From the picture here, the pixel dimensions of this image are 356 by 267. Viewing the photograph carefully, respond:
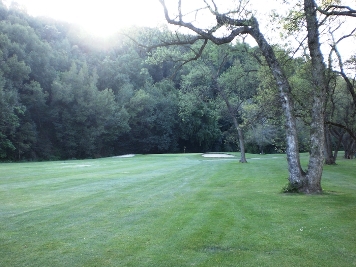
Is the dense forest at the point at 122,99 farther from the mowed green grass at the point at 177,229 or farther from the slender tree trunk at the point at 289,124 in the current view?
the mowed green grass at the point at 177,229

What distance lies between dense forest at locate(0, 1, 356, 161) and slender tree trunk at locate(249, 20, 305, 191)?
93.9 inches

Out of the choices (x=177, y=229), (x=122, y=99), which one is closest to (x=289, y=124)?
(x=177, y=229)

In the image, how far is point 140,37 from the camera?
1303 cm

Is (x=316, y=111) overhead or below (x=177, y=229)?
overhead

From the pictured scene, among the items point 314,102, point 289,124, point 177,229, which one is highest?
point 314,102

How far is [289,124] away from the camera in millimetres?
11523

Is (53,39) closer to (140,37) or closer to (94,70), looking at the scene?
(94,70)

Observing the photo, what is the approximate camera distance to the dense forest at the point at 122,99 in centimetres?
2752

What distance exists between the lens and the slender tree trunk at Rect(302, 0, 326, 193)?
11047mm

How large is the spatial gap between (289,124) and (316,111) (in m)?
0.95

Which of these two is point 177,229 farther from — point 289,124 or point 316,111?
point 316,111

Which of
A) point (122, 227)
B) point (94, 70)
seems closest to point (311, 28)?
point (122, 227)

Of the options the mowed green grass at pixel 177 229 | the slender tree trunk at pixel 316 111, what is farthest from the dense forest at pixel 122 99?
the mowed green grass at pixel 177 229

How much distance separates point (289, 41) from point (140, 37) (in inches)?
225
